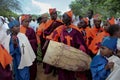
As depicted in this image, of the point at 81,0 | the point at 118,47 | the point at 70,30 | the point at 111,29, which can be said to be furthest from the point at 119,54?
the point at 81,0

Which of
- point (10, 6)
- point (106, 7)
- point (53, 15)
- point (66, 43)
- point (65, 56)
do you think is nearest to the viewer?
point (65, 56)

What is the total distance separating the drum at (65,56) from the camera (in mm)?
8430

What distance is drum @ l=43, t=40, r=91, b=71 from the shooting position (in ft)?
27.7

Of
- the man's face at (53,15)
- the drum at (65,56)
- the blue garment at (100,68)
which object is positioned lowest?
the man's face at (53,15)

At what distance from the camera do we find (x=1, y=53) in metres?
7.10

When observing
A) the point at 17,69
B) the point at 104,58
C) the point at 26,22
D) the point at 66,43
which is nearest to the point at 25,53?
the point at 17,69

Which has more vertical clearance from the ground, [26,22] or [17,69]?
[26,22]

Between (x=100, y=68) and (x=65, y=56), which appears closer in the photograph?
(x=100, y=68)

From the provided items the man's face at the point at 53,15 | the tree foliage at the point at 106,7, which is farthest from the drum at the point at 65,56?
the tree foliage at the point at 106,7

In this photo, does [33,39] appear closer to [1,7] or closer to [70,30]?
[70,30]

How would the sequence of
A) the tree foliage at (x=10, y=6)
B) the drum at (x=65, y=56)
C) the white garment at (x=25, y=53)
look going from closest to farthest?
the drum at (x=65, y=56), the white garment at (x=25, y=53), the tree foliage at (x=10, y=6)

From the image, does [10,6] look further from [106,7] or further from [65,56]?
[65,56]

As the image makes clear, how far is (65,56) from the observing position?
8.45m

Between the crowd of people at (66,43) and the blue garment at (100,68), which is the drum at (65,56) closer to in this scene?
the crowd of people at (66,43)
